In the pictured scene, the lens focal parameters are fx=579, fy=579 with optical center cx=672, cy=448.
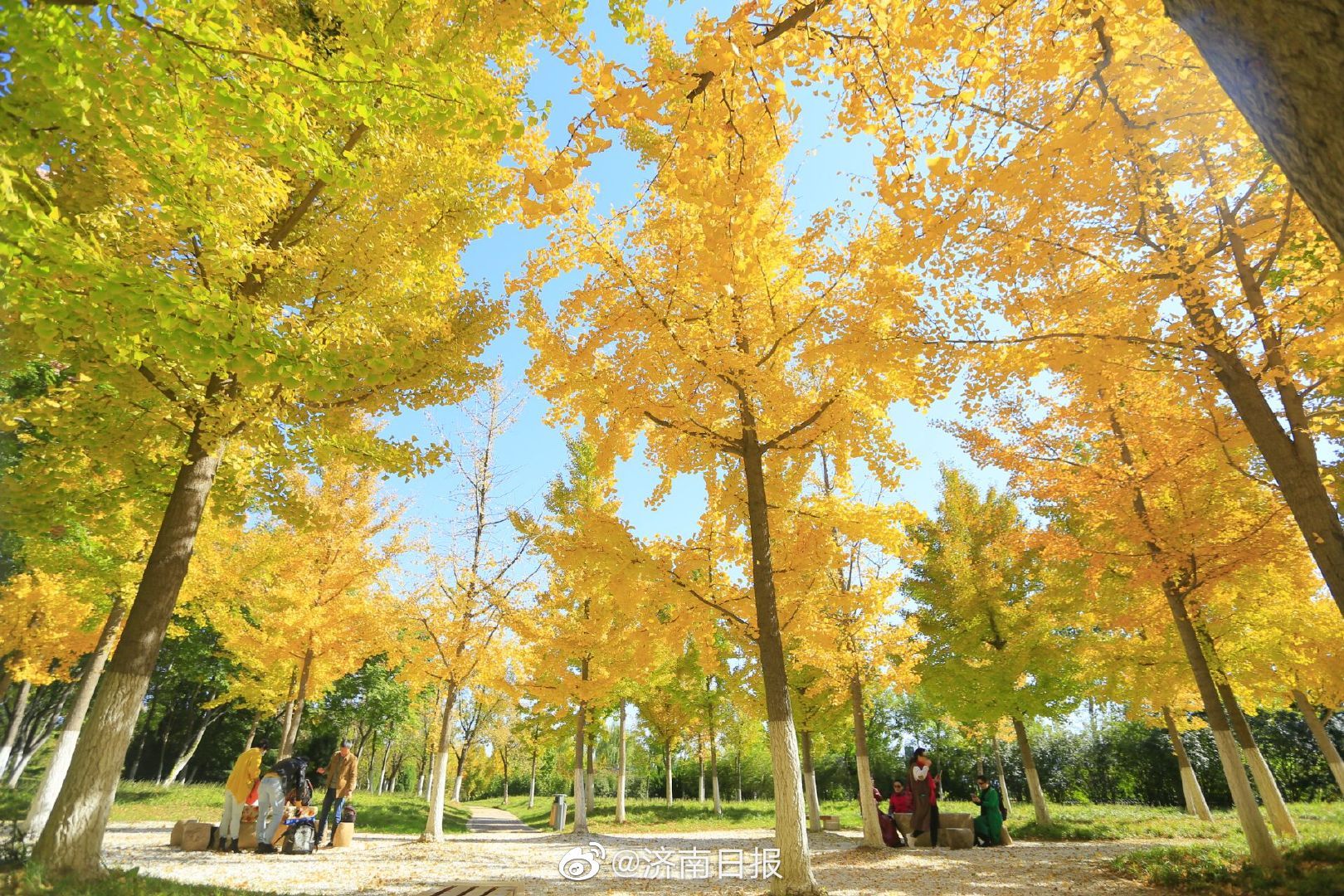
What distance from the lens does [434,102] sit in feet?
13.8

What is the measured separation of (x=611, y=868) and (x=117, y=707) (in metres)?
6.36

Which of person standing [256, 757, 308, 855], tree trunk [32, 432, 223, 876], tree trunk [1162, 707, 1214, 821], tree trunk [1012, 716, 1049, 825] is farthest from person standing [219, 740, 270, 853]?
tree trunk [1162, 707, 1214, 821]

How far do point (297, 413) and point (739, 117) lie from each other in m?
5.97

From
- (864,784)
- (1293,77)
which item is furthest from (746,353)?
(864,784)

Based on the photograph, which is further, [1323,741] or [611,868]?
[1323,741]

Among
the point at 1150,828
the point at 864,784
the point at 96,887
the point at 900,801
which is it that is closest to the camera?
the point at 96,887

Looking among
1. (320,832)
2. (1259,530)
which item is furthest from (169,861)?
(1259,530)

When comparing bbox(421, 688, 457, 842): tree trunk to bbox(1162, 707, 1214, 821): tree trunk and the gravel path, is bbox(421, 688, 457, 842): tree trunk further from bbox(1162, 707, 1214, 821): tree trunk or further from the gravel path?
bbox(1162, 707, 1214, 821): tree trunk

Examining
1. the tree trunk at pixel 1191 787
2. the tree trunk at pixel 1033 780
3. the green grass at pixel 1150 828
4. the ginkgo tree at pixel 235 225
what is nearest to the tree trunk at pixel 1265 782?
the green grass at pixel 1150 828

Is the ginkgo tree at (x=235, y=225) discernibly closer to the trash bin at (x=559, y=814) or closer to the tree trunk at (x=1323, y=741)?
the trash bin at (x=559, y=814)

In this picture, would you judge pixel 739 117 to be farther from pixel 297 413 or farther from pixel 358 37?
pixel 297 413

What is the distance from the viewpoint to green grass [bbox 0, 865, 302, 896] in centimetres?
400

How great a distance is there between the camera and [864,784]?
32.9ft

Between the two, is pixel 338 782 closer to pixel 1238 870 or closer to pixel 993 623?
pixel 1238 870
